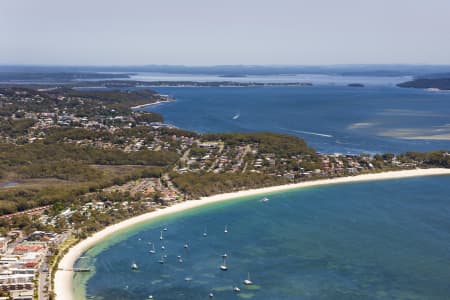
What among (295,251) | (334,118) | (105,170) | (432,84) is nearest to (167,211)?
(295,251)

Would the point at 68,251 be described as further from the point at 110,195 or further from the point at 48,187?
the point at 48,187

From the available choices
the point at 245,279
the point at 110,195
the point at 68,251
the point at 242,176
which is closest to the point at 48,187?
the point at 110,195

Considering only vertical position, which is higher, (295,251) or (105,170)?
(105,170)

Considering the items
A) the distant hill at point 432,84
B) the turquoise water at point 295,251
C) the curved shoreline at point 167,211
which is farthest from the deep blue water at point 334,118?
the distant hill at point 432,84

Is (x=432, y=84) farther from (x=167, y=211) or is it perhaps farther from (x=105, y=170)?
(x=167, y=211)

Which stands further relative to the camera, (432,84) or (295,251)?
(432,84)

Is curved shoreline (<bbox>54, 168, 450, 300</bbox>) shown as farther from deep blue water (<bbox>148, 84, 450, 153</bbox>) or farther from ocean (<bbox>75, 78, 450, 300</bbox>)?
deep blue water (<bbox>148, 84, 450, 153</bbox>)
